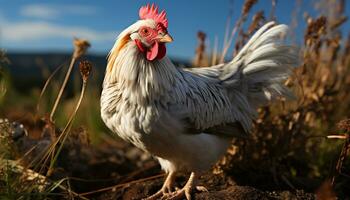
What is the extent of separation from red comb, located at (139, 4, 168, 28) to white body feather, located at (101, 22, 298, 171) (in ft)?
0.84

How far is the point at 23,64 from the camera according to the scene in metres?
36.7

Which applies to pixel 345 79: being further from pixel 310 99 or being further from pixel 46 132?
pixel 46 132

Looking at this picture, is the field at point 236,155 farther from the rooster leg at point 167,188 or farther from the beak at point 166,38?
the beak at point 166,38

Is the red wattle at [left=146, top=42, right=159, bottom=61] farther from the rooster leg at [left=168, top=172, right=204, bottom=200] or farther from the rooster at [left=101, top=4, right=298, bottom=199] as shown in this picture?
the rooster leg at [left=168, top=172, right=204, bottom=200]

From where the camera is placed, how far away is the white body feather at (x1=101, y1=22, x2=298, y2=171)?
3219 mm

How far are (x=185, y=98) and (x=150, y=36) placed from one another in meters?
0.53

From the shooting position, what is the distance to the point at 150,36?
324 cm

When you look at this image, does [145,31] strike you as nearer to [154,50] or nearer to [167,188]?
[154,50]

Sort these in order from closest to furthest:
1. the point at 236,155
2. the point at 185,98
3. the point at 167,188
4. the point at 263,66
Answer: the point at 185,98
the point at 167,188
the point at 263,66
the point at 236,155

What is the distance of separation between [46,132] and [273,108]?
252 centimetres

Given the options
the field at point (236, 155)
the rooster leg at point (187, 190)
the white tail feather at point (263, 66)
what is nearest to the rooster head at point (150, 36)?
the field at point (236, 155)

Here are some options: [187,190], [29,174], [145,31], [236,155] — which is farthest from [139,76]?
[236,155]

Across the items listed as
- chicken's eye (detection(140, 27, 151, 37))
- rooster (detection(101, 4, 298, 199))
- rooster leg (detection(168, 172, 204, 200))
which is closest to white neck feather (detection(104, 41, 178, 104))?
rooster (detection(101, 4, 298, 199))

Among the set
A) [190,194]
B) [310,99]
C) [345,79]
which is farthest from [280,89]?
[345,79]
